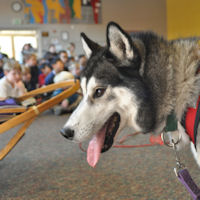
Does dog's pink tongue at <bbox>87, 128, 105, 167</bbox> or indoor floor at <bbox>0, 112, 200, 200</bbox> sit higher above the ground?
dog's pink tongue at <bbox>87, 128, 105, 167</bbox>

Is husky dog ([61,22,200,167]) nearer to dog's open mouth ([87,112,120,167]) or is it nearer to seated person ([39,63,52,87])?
dog's open mouth ([87,112,120,167])

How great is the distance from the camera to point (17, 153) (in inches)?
89.7

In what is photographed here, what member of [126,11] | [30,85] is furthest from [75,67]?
[126,11]

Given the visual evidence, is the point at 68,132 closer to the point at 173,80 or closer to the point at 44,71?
the point at 173,80

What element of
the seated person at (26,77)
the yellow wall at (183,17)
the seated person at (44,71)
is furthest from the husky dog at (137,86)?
the yellow wall at (183,17)

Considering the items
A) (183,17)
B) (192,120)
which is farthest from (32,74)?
(183,17)

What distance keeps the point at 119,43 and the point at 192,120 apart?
1.54ft

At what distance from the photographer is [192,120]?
991 millimetres

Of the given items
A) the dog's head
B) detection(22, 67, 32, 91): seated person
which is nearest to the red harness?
the dog's head

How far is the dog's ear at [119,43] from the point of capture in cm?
101

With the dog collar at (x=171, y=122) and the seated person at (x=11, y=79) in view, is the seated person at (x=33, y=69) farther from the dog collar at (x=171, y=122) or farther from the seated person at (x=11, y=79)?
the dog collar at (x=171, y=122)

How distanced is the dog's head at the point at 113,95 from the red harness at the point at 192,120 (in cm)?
16

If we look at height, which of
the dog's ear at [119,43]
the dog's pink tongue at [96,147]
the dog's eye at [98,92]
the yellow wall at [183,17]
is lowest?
the dog's pink tongue at [96,147]

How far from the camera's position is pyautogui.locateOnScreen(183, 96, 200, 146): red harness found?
38.3 inches
